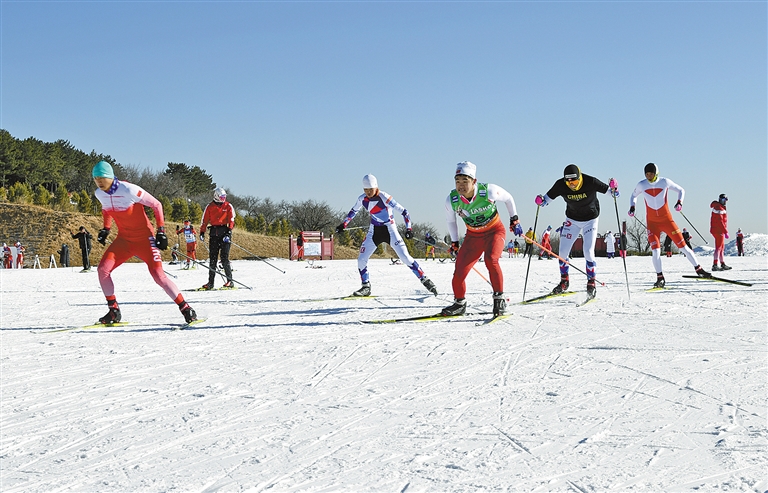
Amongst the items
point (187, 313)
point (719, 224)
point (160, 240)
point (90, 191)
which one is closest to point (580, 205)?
point (187, 313)

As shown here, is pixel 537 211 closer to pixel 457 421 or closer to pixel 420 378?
pixel 420 378

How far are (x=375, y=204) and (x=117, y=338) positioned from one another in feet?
16.6

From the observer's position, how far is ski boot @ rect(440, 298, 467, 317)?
7277mm

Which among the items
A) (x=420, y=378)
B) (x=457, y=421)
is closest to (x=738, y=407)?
(x=457, y=421)

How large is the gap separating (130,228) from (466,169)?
4072 mm

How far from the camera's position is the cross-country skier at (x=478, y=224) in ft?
23.1

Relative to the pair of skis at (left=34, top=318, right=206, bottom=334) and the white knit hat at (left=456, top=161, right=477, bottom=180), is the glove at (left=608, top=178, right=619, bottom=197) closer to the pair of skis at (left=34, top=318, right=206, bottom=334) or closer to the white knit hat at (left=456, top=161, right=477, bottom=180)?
the white knit hat at (left=456, top=161, right=477, bottom=180)

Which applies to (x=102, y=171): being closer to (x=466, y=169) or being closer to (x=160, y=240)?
(x=160, y=240)

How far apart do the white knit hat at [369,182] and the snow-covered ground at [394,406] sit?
373 cm

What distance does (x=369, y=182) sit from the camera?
10.1 m

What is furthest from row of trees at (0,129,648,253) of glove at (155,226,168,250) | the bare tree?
glove at (155,226,168,250)

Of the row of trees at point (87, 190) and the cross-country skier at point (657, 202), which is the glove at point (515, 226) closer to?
the cross-country skier at point (657, 202)

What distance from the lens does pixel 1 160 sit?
51875mm

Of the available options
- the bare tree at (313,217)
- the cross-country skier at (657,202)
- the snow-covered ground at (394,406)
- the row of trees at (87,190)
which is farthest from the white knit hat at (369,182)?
the bare tree at (313,217)
